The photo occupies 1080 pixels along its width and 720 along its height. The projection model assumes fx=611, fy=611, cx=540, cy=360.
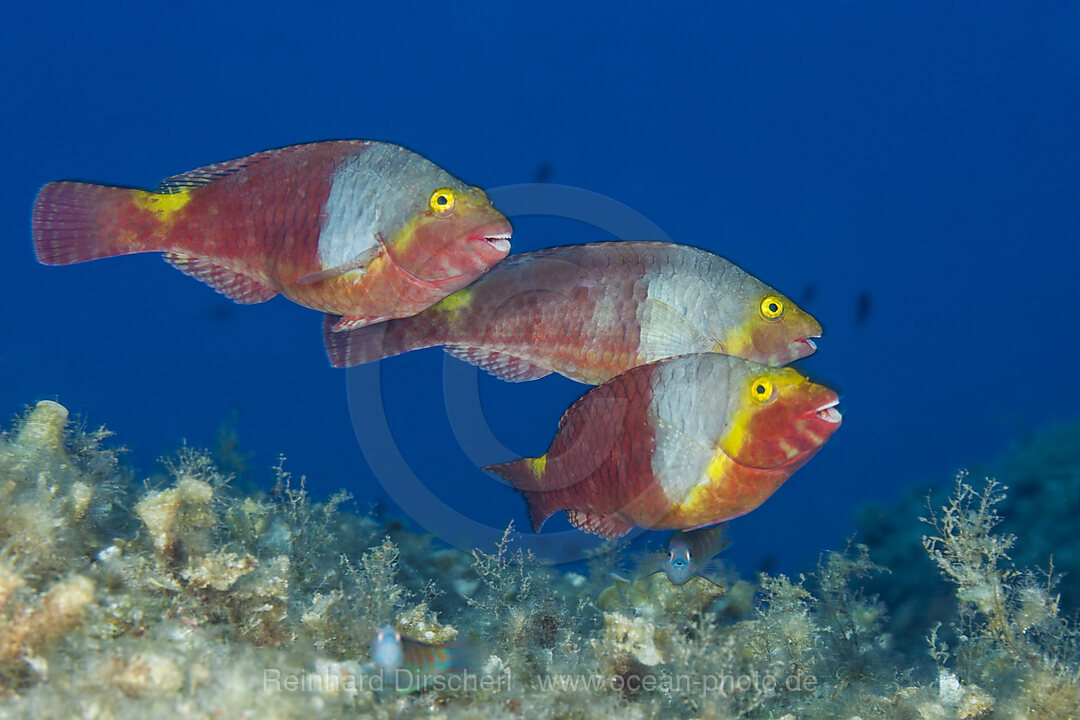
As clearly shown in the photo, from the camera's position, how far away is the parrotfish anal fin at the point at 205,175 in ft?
9.15

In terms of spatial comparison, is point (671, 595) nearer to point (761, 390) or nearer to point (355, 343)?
point (761, 390)

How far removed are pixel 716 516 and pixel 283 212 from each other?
2.33m

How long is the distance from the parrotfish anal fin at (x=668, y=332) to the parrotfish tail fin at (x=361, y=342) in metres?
1.23

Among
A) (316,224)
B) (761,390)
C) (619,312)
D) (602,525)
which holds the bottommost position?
(602,525)

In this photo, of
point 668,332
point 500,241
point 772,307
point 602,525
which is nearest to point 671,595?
point 602,525

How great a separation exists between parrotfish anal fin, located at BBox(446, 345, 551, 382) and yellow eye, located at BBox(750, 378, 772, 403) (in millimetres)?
A: 1185

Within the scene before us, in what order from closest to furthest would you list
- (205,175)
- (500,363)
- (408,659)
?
(408,659) → (205,175) → (500,363)

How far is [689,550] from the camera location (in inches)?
137

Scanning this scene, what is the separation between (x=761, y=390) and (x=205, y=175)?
2668 mm

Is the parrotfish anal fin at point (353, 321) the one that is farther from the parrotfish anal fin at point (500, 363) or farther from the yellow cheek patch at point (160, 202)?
the yellow cheek patch at point (160, 202)

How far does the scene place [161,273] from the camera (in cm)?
1889

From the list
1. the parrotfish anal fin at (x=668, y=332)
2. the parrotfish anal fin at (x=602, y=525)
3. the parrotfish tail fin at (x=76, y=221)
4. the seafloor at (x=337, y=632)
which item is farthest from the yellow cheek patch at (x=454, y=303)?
the parrotfish tail fin at (x=76, y=221)

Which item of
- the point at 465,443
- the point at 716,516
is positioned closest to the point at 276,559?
the point at 716,516

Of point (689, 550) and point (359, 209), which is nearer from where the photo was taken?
point (359, 209)
